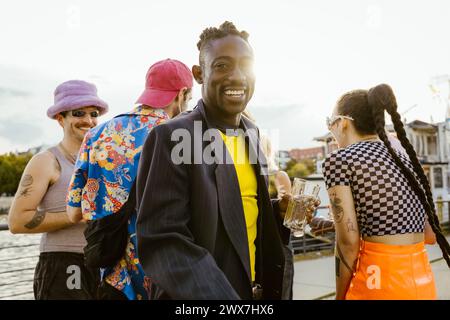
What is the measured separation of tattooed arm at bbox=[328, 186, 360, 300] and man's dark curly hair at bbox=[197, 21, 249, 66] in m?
1.02

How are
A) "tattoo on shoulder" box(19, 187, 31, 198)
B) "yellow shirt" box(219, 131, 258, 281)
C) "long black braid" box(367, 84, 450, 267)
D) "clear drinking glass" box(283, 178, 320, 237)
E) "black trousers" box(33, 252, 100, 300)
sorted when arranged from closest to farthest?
"yellow shirt" box(219, 131, 258, 281)
"clear drinking glass" box(283, 178, 320, 237)
"long black braid" box(367, 84, 450, 267)
"black trousers" box(33, 252, 100, 300)
"tattoo on shoulder" box(19, 187, 31, 198)

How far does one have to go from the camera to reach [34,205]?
2.60 metres

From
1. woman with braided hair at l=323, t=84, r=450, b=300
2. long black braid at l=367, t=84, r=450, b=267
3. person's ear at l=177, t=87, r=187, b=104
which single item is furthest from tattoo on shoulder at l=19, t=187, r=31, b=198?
long black braid at l=367, t=84, r=450, b=267

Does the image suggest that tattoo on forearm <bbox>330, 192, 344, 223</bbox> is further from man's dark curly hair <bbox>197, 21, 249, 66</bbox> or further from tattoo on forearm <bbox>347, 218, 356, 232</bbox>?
man's dark curly hair <bbox>197, 21, 249, 66</bbox>

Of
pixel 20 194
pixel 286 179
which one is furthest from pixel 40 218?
pixel 286 179

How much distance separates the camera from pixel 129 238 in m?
2.04

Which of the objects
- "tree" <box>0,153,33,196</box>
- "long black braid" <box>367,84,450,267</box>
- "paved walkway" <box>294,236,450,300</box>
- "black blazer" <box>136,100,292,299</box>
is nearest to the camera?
"black blazer" <box>136,100,292,299</box>

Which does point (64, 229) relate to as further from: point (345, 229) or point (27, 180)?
point (345, 229)

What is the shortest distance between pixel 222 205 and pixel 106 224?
81cm

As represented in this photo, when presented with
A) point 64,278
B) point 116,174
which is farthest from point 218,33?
point 64,278

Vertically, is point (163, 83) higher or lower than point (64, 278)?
higher

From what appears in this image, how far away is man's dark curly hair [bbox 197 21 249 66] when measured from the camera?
1645 mm

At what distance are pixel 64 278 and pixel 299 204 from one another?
1515mm

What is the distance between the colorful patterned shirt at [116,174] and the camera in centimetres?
201
